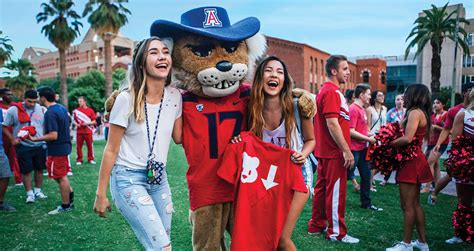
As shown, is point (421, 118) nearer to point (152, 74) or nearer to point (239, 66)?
point (239, 66)

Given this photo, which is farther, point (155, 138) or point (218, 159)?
point (218, 159)

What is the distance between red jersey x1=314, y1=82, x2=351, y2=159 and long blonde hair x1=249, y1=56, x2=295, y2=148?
1.44 m

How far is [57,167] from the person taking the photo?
19.3 ft

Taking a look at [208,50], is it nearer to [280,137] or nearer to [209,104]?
[209,104]

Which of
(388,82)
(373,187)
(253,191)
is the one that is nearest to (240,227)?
(253,191)

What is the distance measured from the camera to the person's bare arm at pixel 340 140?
4195mm

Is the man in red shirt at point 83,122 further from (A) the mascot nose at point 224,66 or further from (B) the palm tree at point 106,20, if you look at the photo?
(B) the palm tree at point 106,20

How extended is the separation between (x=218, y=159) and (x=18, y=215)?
185 inches

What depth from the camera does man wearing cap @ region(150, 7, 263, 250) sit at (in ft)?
9.53

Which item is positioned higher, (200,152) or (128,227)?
(200,152)

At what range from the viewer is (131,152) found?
8.72 ft

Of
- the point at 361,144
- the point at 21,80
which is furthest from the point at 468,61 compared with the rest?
the point at 21,80

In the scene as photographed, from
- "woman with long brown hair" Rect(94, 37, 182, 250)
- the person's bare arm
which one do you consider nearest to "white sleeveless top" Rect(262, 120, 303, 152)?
"woman with long brown hair" Rect(94, 37, 182, 250)

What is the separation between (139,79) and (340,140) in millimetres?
2467
